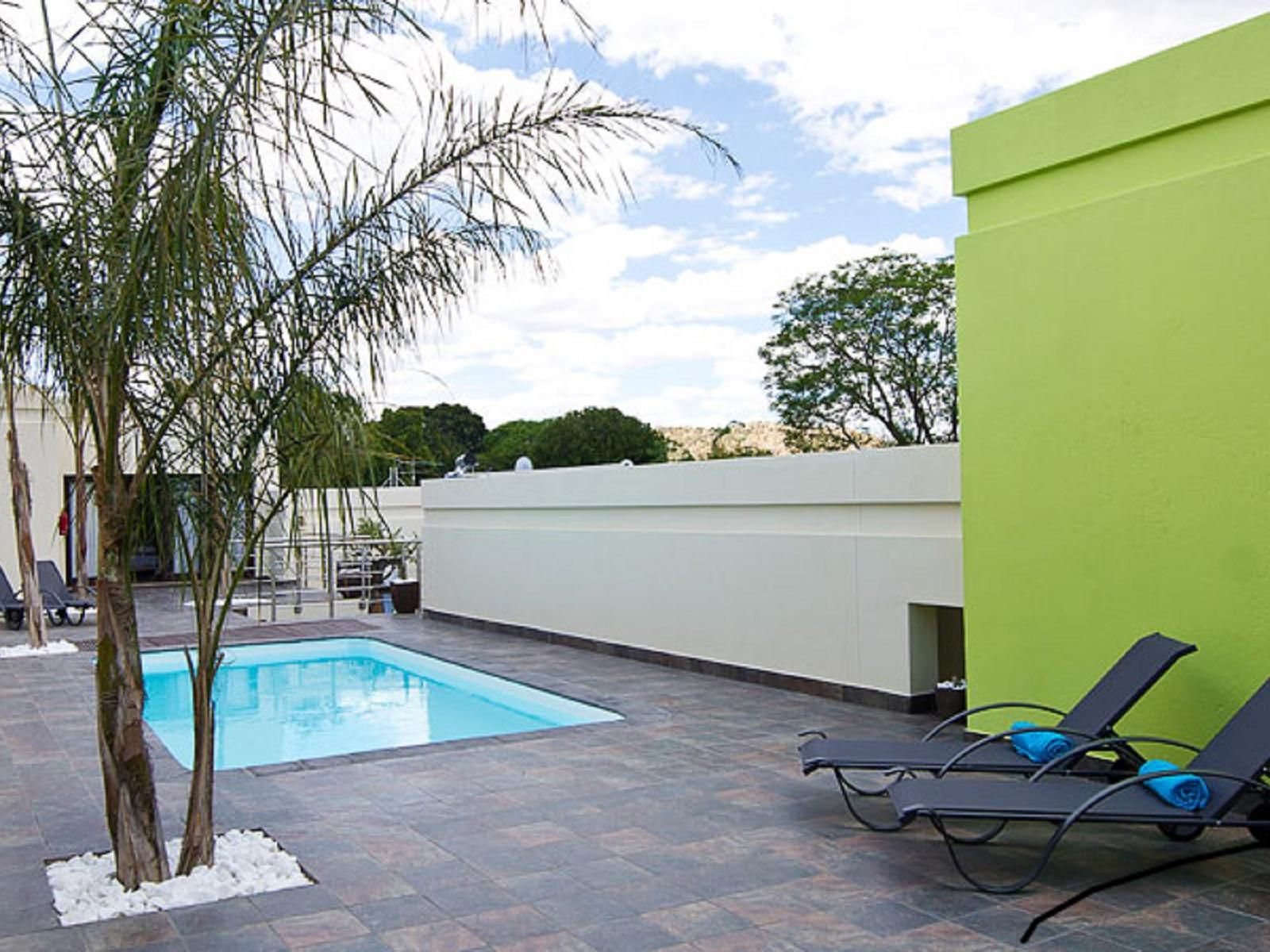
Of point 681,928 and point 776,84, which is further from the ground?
point 776,84

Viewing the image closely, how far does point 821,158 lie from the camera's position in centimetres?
2792

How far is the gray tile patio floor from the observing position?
440 centimetres

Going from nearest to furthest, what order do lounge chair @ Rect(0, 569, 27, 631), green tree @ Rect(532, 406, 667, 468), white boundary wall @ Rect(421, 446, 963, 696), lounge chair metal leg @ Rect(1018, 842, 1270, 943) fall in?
1. lounge chair metal leg @ Rect(1018, 842, 1270, 943)
2. white boundary wall @ Rect(421, 446, 963, 696)
3. lounge chair @ Rect(0, 569, 27, 631)
4. green tree @ Rect(532, 406, 667, 468)

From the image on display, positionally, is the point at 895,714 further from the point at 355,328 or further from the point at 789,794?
the point at 355,328

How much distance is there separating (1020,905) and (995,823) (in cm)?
111

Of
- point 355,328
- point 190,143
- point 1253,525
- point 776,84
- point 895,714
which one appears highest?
point 776,84

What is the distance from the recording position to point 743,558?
10.7 m

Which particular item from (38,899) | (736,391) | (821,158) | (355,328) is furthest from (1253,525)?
(736,391)

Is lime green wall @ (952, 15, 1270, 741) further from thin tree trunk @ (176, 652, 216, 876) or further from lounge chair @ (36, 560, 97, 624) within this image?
lounge chair @ (36, 560, 97, 624)

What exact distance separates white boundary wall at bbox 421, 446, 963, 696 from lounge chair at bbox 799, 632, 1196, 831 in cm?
245

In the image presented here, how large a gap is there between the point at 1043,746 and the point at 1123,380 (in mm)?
2062

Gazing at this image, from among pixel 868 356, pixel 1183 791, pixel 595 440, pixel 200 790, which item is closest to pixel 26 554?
pixel 200 790

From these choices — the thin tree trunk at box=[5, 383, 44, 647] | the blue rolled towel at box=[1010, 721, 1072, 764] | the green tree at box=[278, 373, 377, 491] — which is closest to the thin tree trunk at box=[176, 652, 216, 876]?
the green tree at box=[278, 373, 377, 491]

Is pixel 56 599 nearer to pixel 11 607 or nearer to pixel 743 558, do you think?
pixel 11 607
